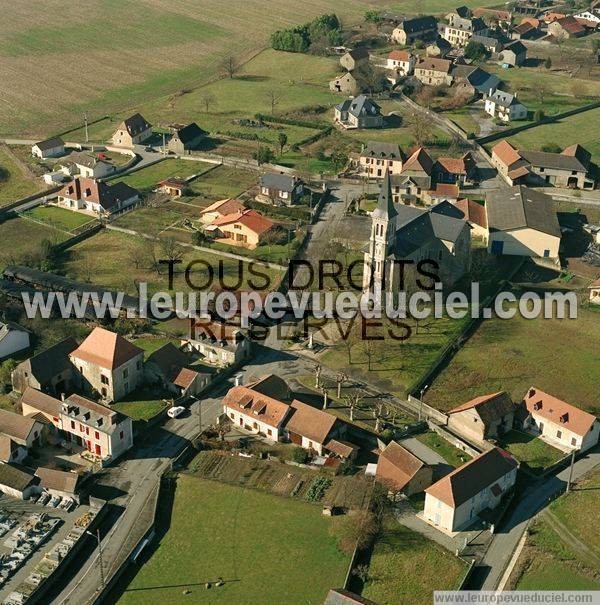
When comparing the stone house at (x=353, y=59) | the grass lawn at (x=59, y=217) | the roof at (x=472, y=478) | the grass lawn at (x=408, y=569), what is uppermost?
the stone house at (x=353, y=59)

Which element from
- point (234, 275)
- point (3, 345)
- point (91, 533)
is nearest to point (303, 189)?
point (234, 275)

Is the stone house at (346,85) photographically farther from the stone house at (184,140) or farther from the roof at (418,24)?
the roof at (418,24)

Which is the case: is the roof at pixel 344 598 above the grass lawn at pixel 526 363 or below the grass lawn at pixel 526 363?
above

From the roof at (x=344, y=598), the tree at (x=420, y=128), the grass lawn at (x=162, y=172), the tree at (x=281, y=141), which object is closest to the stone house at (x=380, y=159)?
the tree at (x=420, y=128)

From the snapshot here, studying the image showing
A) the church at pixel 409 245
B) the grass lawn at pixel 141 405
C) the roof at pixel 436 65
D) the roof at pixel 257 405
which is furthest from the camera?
the roof at pixel 436 65

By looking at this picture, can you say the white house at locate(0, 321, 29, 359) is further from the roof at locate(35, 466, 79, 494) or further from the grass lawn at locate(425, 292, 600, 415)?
the grass lawn at locate(425, 292, 600, 415)

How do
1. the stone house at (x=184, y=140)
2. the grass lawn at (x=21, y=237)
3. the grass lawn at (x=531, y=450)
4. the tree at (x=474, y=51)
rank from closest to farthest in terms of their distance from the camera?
1. the grass lawn at (x=531, y=450)
2. the grass lawn at (x=21, y=237)
3. the stone house at (x=184, y=140)
4. the tree at (x=474, y=51)

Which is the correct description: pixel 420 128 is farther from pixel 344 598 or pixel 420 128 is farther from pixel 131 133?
pixel 344 598
